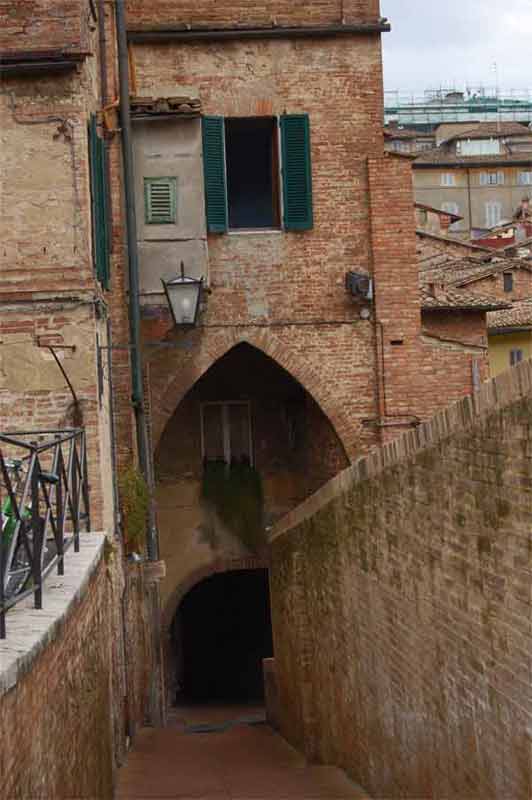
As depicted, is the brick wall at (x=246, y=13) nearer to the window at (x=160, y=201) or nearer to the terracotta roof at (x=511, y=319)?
the window at (x=160, y=201)

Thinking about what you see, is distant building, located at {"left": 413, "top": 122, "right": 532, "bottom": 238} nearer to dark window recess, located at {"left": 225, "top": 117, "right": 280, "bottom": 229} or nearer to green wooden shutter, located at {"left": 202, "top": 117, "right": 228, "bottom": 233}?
dark window recess, located at {"left": 225, "top": 117, "right": 280, "bottom": 229}

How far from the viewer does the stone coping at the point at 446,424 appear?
585 cm

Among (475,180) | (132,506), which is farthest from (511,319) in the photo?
(475,180)

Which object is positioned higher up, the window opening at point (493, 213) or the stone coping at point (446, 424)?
the window opening at point (493, 213)

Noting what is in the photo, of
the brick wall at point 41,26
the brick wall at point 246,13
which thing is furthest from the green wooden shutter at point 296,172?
the brick wall at point 41,26

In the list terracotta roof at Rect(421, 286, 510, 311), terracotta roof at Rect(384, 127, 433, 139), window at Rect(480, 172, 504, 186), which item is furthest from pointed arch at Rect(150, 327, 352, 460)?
terracotta roof at Rect(384, 127, 433, 139)

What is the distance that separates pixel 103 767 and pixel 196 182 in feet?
33.4

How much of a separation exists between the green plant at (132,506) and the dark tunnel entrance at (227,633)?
8.40 m

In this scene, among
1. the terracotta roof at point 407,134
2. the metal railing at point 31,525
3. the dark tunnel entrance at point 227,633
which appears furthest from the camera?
the terracotta roof at point 407,134

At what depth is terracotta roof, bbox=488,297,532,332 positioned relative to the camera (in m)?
30.2

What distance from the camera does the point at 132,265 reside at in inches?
645

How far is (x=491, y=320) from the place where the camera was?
3064cm

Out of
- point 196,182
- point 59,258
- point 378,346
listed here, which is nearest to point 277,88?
point 196,182

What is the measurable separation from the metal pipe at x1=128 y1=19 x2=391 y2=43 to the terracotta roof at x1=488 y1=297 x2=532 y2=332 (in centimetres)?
1348
